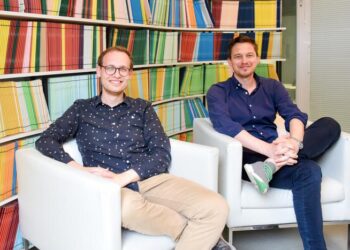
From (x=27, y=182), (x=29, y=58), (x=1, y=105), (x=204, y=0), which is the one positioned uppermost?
(x=204, y=0)

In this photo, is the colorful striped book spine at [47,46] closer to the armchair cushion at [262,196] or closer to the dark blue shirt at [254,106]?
the dark blue shirt at [254,106]

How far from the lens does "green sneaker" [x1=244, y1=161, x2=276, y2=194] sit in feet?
6.29

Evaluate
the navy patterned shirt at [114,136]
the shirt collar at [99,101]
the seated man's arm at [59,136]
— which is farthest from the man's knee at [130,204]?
the shirt collar at [99,101]

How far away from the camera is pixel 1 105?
1851mm

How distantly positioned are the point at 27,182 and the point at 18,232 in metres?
0.40

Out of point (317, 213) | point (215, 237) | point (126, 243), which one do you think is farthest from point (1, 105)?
point (317, 213)

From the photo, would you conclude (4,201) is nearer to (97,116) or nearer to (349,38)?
(97,116)

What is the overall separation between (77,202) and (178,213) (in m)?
0.44

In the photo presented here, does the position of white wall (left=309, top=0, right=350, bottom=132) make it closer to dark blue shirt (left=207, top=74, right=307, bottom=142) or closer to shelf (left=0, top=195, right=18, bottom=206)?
dark blue shirt (left=207, top=74, right=307, bottom=142)

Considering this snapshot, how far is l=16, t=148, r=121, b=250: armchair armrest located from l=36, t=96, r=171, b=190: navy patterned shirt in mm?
175

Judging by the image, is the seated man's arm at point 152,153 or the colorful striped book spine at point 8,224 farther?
the colorful striped book spine at point 8,224

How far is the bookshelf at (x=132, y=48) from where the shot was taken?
1.95 m

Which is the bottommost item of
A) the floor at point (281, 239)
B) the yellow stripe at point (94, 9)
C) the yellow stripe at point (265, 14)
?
the floor at point (281, 239)

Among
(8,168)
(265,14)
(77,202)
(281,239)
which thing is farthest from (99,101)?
(265,14)
